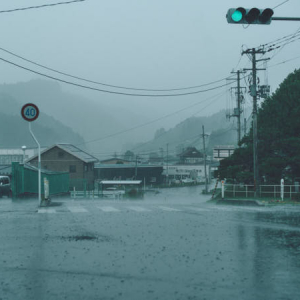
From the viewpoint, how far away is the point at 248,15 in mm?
10211

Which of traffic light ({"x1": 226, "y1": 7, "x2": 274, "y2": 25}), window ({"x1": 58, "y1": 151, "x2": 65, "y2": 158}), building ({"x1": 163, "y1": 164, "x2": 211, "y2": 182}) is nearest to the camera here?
traffic light ({"x1": 226, "y1": 7, "x2": 274, "y2": 25})

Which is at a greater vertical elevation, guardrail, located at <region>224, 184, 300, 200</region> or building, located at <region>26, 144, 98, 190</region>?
building, located at <region>26, 144, 98, 190</region>

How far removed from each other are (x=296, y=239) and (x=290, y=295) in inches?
180

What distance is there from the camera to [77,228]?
37.7 ft

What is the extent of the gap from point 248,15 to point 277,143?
24.2m

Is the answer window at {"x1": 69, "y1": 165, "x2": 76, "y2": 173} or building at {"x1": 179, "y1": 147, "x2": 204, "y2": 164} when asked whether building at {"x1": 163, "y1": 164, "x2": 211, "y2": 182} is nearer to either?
building at {"x1": 179, "y1": 147, "x2": 204, "y2": 164}

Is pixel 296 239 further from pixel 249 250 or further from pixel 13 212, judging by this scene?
pixel 13 212

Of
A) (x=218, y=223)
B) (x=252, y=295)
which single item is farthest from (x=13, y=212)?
(x=252, y=295)

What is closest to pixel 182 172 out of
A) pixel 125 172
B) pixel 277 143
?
pixel 125 172

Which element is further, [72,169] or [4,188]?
[72,169]

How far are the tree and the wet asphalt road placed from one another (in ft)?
65.5

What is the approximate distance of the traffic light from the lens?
10125mm

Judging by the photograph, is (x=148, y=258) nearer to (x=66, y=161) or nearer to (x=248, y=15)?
(x=248, y=15)

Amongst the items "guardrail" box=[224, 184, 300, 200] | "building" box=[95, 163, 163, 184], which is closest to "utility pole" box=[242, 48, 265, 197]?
"guardrail" box=[224, 184, 300, 200]
